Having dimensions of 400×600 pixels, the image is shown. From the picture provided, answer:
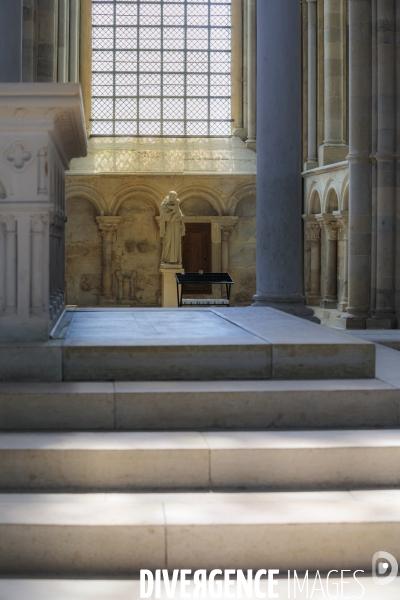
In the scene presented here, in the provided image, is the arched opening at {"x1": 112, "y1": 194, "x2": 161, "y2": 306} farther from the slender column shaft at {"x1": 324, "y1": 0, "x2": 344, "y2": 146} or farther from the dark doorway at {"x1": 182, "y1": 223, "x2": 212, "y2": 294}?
the slender column shaft at {"x1": 324, "y1": 0, "x2": 344, "y2": 146}

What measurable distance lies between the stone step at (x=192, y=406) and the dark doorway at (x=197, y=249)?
19056mm

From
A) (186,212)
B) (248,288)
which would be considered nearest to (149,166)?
(186,212)

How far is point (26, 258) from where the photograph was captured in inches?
175

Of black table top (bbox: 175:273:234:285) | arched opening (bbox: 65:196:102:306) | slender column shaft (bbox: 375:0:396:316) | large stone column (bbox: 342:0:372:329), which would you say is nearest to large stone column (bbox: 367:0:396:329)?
slender column shaft (bbox: 375:0:396:316)

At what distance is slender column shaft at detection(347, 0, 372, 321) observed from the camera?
1305 centimetres

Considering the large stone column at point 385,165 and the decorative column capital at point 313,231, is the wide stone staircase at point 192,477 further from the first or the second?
the decorative column capital at point 313,231

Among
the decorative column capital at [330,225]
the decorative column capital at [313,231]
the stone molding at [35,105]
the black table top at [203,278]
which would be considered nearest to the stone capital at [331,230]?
the decorative column capital at [330,225]

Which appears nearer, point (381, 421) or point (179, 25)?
point (381, 421)

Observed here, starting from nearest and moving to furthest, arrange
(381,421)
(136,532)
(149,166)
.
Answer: (136,532)
(381,421)
(149,166)

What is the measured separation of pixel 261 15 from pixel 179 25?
659 inches

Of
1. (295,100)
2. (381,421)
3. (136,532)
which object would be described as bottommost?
(136,532)

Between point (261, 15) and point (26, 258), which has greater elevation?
point (261, 15)

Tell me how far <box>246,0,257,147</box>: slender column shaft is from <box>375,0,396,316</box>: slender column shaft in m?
10.5

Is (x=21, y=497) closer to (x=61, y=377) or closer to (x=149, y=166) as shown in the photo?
(x=61, y=377)
